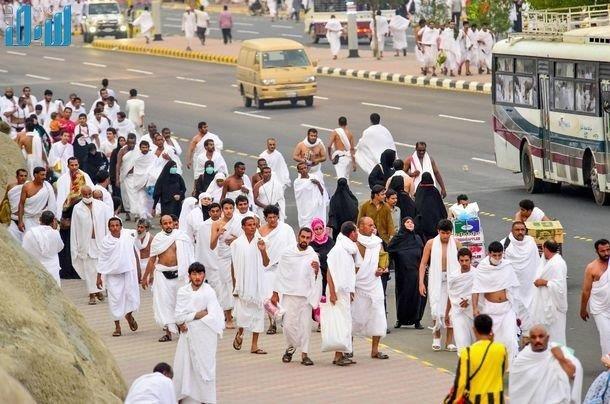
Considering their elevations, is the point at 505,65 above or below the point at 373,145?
above

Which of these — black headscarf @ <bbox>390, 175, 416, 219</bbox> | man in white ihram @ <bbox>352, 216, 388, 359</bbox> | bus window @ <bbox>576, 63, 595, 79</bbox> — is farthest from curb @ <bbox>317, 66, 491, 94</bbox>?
man in white ihram @ <bbox>352, 216, 388, 359</bbox>

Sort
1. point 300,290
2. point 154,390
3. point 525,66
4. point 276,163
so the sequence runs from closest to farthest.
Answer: point 154,390 → point 300,290 → point 276,163 → point 525,66

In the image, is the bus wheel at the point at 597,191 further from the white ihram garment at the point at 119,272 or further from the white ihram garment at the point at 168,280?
the white ihram garment at the point at 168,280

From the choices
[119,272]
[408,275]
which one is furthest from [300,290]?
[119,272]

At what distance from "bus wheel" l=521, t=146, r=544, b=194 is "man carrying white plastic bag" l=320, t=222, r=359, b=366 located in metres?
12.2

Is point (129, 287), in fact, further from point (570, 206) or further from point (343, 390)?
point (570, 206)

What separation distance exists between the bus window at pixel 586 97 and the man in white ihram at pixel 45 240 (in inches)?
411

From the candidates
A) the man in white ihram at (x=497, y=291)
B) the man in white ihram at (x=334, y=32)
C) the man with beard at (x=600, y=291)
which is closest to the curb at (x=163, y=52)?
the man in white ihram at (x=334, y=32)

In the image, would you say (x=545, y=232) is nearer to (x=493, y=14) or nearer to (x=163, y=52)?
(x=493, y=14)

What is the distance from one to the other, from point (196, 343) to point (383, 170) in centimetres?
949

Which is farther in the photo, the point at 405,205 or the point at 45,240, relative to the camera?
the point at 405,205

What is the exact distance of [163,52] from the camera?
6038 centimetres

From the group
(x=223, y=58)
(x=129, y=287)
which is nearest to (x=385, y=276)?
(x=129, y=287)

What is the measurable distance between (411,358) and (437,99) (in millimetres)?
25848
